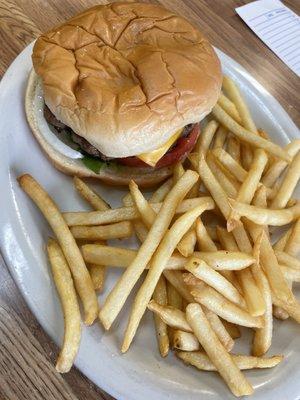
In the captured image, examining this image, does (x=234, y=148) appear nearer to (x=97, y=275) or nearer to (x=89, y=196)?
(x=89, y=196)

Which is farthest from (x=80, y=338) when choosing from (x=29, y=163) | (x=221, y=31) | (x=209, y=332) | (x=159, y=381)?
(x=221, y=31)

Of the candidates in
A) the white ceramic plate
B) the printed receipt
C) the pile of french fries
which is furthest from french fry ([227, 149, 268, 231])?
the printed receipt

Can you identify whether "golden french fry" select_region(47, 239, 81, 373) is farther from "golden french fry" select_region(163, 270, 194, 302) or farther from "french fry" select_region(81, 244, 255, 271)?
"golden french fry" select_region(163, 270, 194, 302)

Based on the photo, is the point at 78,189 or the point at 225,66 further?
the point at 225,66

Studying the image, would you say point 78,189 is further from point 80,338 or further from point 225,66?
point 225,66

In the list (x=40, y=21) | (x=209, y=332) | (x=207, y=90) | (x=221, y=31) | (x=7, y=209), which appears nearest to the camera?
(x=209, y=332)

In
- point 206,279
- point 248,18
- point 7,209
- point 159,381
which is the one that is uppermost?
point 248,18
